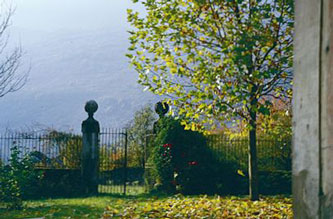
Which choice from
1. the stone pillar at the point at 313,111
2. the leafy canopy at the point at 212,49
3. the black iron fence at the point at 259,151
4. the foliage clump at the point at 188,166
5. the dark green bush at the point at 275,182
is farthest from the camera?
the black iron fence at the point at 259,151

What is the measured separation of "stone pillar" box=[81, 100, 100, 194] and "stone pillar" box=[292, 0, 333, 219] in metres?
13.6

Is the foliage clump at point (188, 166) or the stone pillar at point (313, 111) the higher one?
the stone pillar at point (313, 111)

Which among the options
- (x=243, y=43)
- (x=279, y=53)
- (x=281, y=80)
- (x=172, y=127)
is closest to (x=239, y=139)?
(x=172, y=127)

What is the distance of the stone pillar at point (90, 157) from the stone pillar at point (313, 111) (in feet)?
44.5

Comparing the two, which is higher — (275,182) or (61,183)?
(275,182)

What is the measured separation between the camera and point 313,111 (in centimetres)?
244

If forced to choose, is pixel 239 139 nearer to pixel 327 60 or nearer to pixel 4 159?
pixel 4 159

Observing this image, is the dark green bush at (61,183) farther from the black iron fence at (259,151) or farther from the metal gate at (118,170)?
the black iron fence at (259,151)

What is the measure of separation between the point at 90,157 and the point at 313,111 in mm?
13889

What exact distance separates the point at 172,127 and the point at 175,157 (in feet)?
3.32

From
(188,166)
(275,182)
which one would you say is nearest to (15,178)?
(188,166)

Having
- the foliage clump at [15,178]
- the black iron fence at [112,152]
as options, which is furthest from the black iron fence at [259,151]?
the foliage clump at [15,178]

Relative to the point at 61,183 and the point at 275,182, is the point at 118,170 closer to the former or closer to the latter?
the point at 61,183

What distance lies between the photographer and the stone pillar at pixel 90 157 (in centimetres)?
1580
